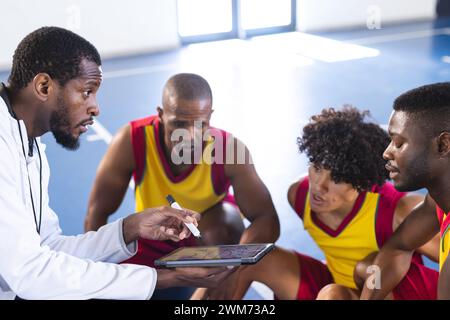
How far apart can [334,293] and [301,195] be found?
38cm

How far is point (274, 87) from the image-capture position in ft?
16.0

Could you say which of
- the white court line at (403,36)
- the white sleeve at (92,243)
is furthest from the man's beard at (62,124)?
the white court line at (403,36)

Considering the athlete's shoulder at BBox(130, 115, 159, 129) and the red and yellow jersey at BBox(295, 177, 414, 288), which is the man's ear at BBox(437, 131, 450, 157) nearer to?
the red and yellow jersey at BBox(295, 177, 414, 288)

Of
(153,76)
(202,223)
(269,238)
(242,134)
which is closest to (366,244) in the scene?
(269,238)

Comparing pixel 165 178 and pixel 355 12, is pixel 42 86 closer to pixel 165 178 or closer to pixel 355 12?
pixel 165 178

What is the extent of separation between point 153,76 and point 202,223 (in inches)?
121

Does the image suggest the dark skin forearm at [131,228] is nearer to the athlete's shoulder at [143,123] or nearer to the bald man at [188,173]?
the bald man at [188,173]

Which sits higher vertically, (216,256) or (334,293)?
(216,256)

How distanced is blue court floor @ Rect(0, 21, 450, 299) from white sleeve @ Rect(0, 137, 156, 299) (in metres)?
0.79

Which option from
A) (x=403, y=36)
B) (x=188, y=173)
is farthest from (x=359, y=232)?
(x=403, y=36)

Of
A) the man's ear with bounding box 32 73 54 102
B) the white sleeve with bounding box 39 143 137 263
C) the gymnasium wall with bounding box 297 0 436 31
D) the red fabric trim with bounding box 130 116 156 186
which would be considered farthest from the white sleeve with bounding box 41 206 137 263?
the gymnasium wall with bounding box 297 0 436 31

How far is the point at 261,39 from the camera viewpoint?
20.9 feet
